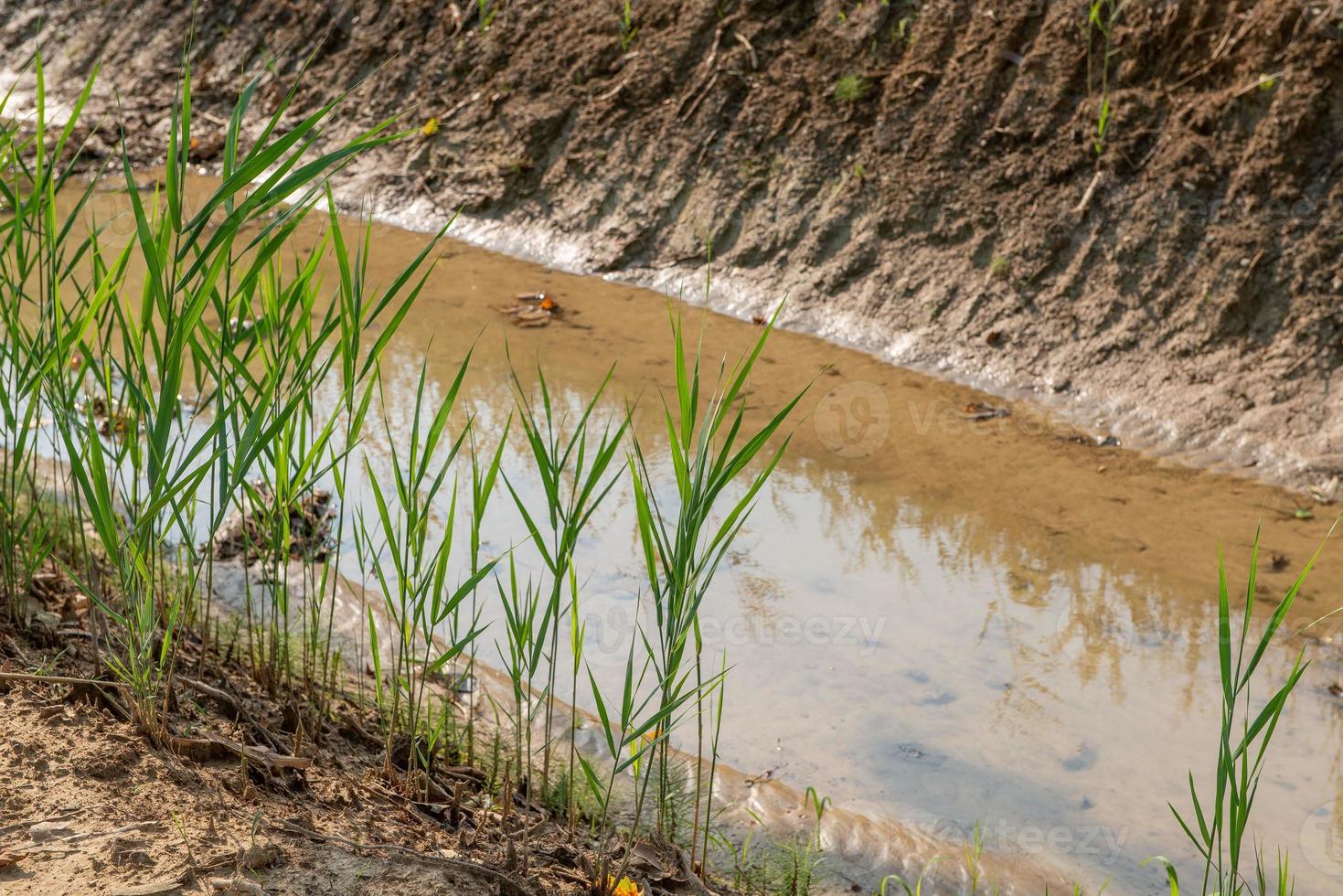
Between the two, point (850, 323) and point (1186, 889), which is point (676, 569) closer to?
point (1186, 889)

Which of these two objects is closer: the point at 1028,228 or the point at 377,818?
the point at 377,818

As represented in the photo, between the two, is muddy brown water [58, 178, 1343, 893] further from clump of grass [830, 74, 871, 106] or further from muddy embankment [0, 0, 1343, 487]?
clump of grass [830, 74, 871, 106]

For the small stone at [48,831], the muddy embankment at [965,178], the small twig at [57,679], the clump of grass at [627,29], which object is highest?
the clump of grass at [627,29]

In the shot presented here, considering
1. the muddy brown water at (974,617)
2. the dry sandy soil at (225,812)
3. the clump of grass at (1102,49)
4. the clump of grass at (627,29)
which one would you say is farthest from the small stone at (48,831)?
the clump of grass at (627,29)

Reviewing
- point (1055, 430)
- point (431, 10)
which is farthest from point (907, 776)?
point (431, 10)

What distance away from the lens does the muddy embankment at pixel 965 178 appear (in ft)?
15.7

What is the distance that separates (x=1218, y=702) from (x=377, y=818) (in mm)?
2209

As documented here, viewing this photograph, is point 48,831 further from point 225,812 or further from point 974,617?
point 974,617

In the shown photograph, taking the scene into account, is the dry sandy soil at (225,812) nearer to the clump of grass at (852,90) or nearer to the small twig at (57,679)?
the small twig at (57,679)

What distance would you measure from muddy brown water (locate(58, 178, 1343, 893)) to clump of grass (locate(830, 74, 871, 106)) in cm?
160

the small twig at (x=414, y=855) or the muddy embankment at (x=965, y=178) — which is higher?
the muddy embankment at (x=965, y=178)

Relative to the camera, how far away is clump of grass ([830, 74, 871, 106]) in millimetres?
6066

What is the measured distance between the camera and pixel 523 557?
372 centimetres

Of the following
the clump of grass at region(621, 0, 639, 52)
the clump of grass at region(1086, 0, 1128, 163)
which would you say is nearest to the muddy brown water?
the clump of grass at region(1086, 0, 1128, 163)
